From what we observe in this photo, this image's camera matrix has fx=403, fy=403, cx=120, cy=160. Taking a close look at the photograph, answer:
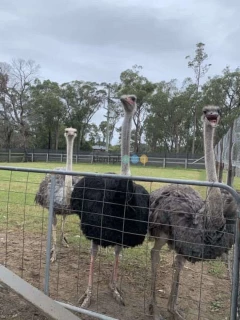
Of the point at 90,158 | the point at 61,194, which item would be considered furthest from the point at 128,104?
the point at 90,158

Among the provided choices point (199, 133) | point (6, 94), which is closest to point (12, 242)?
point (6, 94)

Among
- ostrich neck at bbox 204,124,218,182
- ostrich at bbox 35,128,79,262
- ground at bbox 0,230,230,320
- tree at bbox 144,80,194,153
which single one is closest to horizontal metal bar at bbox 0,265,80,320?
ground at bbox 0,230,230,320

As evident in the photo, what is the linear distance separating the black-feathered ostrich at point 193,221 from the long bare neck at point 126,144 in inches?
13.2

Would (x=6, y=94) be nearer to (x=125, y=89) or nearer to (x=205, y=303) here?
(x=125, y=89)

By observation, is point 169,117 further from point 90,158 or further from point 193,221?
point 193,221

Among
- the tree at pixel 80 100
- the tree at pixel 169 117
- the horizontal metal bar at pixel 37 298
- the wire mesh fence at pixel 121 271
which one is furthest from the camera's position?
the tree at pixel 80 100

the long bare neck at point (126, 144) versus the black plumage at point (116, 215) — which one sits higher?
the long bare neck at point (126, 144)

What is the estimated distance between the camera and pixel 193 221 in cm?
298

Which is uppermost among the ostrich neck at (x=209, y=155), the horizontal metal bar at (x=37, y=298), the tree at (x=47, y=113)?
the tree at (x=47, y=113)

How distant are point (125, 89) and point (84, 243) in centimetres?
3540

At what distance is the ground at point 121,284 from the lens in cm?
332

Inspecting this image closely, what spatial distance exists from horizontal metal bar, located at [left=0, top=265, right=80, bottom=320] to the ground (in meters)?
0.10

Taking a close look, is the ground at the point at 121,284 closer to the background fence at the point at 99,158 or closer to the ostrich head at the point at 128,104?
the ostrich head at the point at 128,104

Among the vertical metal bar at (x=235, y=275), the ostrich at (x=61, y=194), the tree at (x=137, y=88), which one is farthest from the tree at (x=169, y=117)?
the vertical metal bar at (x=235, y=275)
